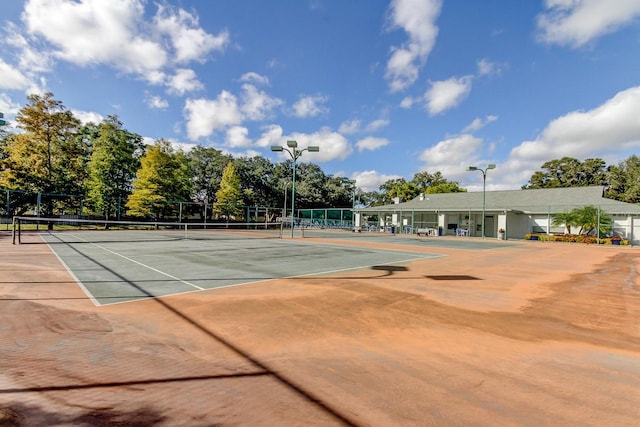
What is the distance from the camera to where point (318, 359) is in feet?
13.1

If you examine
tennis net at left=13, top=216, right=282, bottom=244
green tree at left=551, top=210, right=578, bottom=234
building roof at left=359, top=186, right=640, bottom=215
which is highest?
building roof at left=359, top=186, right=640, bottom=215

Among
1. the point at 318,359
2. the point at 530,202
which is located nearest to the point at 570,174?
the point at 530,202

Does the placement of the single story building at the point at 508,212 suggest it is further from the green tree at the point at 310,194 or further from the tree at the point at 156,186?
the tree at the point at 156,186

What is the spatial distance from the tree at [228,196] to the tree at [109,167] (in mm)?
12488

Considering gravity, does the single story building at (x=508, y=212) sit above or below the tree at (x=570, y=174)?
below

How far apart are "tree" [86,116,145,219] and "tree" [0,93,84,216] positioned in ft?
7.35

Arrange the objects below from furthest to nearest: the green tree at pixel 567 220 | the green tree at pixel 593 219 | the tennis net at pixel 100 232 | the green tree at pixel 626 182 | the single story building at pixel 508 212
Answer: the green tree at pixel 626 182 < the single story building at pixel 508 212 < the green tree at pixel 567 220 < the green tree at pixel 593 219 < the tennis net at pixel 100 232

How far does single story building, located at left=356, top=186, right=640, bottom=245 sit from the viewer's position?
31328 millimetres

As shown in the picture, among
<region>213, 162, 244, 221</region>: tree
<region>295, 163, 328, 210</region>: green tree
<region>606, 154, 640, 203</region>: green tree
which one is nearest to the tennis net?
<region>213, 162, 244, 221</region>: tree

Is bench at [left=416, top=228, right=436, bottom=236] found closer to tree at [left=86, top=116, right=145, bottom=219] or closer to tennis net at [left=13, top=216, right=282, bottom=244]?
tennis net at [left=13, top=216, right=282, bottom=244]

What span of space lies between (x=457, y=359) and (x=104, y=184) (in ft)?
152

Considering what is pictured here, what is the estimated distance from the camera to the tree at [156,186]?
132ft

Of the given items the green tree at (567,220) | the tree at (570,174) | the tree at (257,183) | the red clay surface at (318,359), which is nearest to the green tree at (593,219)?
the green tree at (567,220)

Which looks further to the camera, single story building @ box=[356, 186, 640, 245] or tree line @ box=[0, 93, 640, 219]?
tree line @ box=[0, 93, 640, 219]
